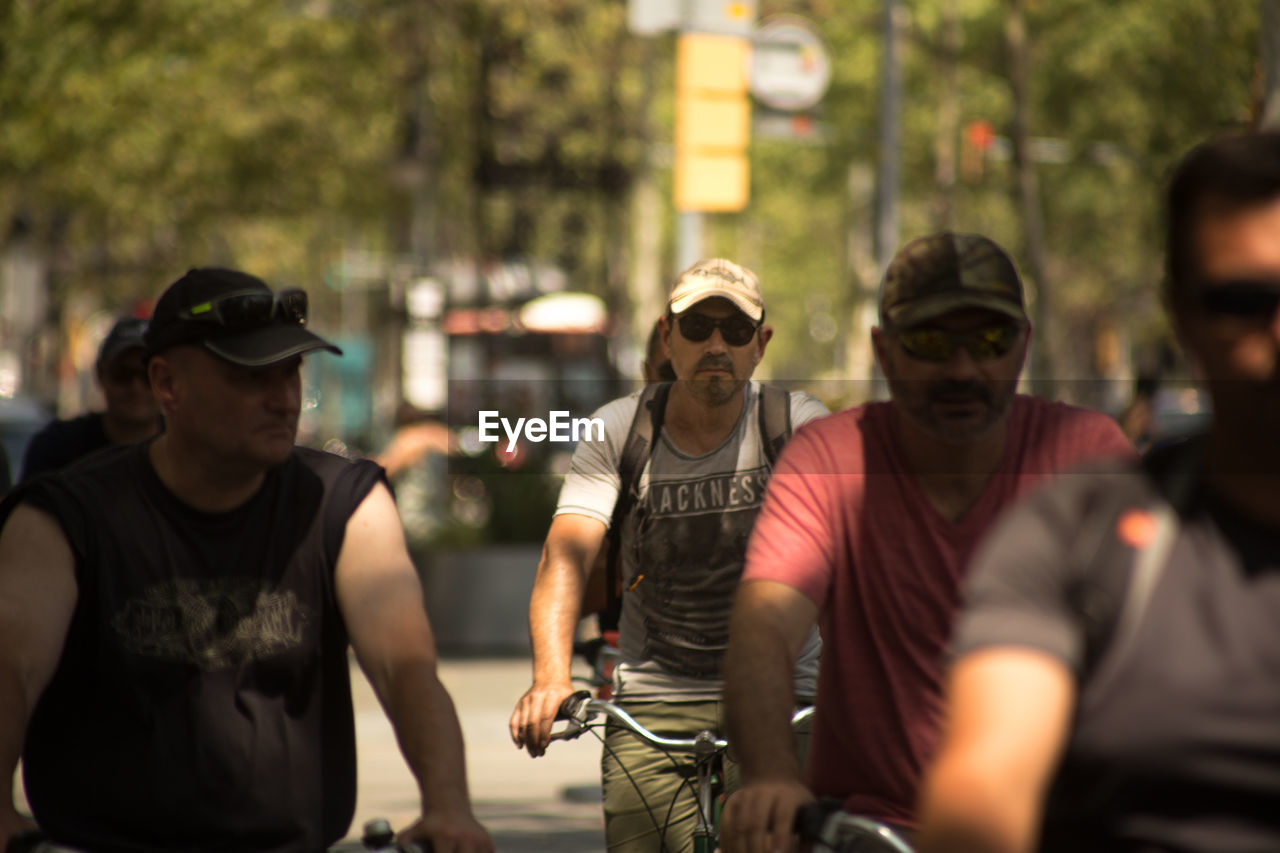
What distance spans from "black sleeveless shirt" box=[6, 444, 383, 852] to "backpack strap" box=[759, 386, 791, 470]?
180 cm

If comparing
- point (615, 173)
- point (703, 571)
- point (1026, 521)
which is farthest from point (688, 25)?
point (615, 173)

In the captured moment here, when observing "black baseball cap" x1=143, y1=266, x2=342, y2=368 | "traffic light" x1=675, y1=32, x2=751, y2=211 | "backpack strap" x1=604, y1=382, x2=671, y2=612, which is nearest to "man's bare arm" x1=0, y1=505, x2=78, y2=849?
"black baseball cap" x1=143, y1=266, x2=342, y2=368

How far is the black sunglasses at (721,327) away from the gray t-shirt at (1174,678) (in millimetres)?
3119

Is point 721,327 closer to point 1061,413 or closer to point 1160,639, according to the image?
point 1061,413

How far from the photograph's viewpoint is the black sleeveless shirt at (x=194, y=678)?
3107 millimetres

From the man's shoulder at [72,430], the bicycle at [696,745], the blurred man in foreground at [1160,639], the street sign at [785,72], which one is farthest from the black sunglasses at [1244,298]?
the street sign at [785,72]

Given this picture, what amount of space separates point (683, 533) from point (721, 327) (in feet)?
1.76

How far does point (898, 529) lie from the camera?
3.27 metres

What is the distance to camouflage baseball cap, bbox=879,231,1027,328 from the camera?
3.13 metres

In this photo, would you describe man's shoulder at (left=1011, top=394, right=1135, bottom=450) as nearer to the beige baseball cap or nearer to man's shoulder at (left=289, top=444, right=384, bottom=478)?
man's shoulder at (left=289, top=444, right=384, bottom=478)

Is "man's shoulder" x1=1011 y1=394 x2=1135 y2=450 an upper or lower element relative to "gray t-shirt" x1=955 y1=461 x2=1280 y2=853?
upper

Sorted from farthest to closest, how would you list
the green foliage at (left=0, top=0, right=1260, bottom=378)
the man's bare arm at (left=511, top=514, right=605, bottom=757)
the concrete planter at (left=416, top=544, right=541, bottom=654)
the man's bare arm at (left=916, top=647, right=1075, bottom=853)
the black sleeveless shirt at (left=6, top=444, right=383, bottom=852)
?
the green foliage at (left=0, top=0, right=1260, bottom=378)
the concrete planter at (left=416, top=544, right=541, bottom=654)
the man's bare arm at (left=511, top=514, right=605, bottom=757)
the black sleeveless shirt at (left=6, top=444, right=383, bottom=852)
the man's bare arm at (left=916, top=647, right=1075, bottom=853)

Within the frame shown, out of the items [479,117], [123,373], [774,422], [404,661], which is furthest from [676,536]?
[479,117]

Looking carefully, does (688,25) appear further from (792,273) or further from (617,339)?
(792,273)
